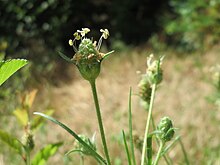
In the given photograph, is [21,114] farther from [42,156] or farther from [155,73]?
[155,73]

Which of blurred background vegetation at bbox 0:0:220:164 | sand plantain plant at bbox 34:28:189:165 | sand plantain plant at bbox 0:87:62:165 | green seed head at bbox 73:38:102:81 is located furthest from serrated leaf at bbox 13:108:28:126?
blurred background vegetation at bbox 0:0:220:164

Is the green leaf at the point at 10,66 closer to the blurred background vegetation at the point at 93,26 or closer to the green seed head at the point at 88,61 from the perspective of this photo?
the green seed head at the point at 88,61

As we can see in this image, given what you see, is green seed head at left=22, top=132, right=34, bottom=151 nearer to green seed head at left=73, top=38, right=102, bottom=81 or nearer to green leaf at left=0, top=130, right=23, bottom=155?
green leaf at left=0, top=130, right=23, bottom=155

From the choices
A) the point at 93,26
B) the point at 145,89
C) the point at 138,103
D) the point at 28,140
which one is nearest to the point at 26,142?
the point at 28,140

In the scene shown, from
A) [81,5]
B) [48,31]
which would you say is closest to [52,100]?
[48,31]

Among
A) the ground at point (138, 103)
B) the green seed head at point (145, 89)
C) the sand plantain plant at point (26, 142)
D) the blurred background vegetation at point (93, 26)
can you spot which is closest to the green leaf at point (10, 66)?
the sand plantain plant at point (26, 142)

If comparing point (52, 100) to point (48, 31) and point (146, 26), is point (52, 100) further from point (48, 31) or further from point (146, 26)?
point (146, 26)
